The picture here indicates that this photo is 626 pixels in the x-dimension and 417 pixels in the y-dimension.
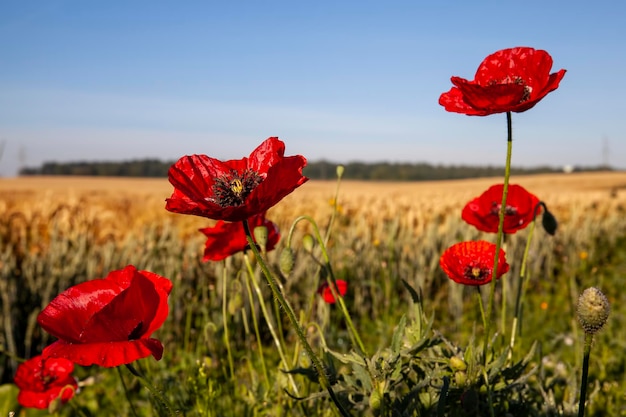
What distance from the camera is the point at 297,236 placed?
4.95 m

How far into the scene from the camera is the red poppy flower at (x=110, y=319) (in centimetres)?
109

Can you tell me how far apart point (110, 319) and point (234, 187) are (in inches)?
13.4

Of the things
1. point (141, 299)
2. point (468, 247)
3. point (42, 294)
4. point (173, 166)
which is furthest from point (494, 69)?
point (42, 294)

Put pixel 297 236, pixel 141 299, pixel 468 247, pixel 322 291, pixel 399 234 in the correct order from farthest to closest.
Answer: pixel 399 234 → pixel 297 236 → pixel 322 291 → pixel 468 247 → pixel 141 299

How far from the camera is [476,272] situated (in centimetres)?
170

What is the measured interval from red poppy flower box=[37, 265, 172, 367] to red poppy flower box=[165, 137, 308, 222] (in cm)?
20

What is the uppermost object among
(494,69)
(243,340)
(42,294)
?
(494,69)

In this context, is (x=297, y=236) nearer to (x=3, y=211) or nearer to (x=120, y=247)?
(x=120, y=247)

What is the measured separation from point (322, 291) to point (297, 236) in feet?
8.03

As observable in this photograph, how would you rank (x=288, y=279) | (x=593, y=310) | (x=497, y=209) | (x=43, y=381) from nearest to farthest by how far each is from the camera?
(x=593, y=310) < (x=497, y=209) < (x=43, y=381) < (x=288, y=279)

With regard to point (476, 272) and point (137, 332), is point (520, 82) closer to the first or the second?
point (476, 272)

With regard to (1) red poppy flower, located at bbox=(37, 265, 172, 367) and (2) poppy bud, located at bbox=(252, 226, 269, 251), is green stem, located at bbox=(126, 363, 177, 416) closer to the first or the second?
(1) red poppy flower, located at bbox=(37, 265, 172, 367)

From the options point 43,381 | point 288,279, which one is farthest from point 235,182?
point 288,279

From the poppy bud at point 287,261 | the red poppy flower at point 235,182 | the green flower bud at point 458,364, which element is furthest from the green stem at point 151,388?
the green flower bud at point 458,364
